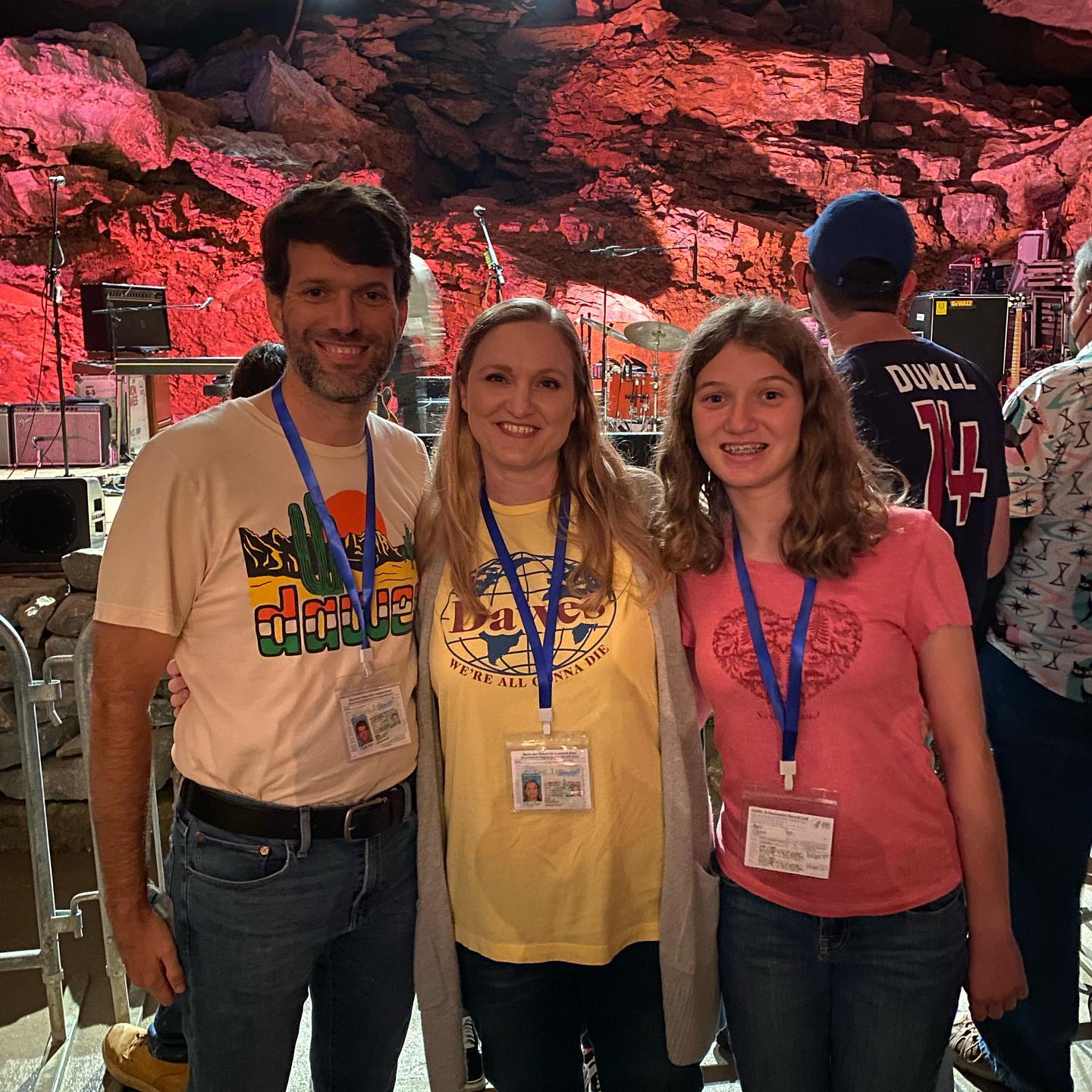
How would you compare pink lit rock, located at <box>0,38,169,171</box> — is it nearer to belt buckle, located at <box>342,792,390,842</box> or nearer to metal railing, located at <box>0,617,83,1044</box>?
metal railing, located at <box>0,617,83,1044</box>

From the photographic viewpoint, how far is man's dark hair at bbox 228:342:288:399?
8.80 feet

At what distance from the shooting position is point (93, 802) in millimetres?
1393

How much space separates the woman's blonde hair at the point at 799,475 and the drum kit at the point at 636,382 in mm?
6665

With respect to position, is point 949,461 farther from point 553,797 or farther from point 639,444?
point 639,444

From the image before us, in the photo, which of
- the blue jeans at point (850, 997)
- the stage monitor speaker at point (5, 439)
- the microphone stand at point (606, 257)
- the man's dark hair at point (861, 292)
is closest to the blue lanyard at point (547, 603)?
the blue jeans at point (850, 997)

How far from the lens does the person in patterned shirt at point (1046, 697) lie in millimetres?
1829

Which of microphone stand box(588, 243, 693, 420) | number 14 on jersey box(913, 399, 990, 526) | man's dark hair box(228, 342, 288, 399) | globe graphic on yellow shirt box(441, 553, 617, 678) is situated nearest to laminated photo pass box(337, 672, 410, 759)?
globe graphic on yellow shirt box(441, 553, 617, 678)

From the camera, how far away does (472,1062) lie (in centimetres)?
190

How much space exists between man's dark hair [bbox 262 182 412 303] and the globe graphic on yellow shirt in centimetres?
61

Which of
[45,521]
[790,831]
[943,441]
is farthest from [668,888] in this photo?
[45,521]

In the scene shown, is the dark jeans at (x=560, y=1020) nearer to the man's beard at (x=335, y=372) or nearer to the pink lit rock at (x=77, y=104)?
the man's beard at (x=335, y=372)

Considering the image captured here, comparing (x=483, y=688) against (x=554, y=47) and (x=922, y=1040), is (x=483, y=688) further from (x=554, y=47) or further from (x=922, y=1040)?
(x=554, y=47)

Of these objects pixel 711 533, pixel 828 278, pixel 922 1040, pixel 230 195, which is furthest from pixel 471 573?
pixel 230 195

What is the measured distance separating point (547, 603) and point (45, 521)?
3449 millimetres
